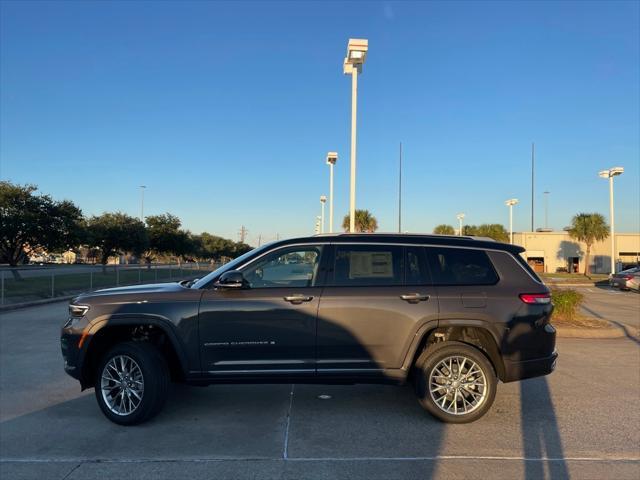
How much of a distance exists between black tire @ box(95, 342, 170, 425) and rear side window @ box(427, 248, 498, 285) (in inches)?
119

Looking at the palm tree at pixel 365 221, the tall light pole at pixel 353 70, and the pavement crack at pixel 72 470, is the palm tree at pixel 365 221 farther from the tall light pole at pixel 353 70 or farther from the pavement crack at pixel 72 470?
the pavement crack at pixel 72 470

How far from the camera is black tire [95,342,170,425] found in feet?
17.0

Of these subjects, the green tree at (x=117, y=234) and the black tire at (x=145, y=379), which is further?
the green tree at (x=117, y=234)

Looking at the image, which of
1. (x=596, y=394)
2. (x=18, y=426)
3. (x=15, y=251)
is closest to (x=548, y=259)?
(x=15, y=251)

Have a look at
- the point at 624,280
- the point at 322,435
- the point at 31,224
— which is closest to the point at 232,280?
the point at 322,435

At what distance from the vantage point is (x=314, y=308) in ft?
17.1

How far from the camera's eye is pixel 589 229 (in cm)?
5288

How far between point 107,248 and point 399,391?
31012 mm

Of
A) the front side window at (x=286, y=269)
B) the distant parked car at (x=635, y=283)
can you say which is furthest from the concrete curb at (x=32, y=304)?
the distant parked car at (x=635, y=283)

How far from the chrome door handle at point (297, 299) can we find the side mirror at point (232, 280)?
1.61 feet

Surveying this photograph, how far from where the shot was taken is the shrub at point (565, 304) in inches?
448

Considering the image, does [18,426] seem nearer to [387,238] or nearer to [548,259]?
[387,238]

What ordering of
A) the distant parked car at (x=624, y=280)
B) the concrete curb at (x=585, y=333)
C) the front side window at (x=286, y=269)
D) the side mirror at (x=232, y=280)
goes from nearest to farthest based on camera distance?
the side mirror at (x=232, y=280) → the front side window at (x=286, y=269) → the concrete curb at (x=585, y=333) → the distant parked car at (x=624, y=280)

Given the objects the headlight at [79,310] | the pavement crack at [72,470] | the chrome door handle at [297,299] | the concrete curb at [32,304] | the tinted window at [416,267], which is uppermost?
the tinted window at [416,267]
